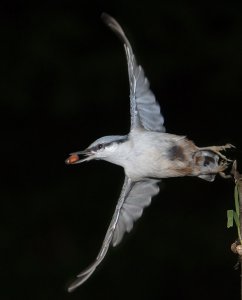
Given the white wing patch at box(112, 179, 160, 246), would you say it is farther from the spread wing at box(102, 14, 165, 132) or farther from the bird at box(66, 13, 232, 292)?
the spread wing at box(102, 14, 165, 132)

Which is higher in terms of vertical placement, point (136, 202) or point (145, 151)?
point (145, 151)

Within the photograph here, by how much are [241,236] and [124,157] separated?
890mm

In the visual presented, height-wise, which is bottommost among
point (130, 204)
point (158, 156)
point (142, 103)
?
point (130, 204)

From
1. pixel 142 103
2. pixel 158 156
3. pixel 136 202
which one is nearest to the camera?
pixel 158 156

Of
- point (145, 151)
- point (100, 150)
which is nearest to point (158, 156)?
point (145, 151)

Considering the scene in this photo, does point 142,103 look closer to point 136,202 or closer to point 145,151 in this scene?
point 145,151

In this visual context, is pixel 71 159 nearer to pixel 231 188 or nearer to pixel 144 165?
pixel 144 165

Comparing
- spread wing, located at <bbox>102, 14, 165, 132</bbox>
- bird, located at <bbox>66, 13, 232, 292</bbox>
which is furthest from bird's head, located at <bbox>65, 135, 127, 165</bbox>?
spread wing, located at <bbox>102, 14, 165, 132</bbox>

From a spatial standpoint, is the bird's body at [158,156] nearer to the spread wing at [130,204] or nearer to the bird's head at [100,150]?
the bird's head at [100,150]

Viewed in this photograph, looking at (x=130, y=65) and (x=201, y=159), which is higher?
(x=130, y=65)

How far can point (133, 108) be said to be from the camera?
7.41 feet

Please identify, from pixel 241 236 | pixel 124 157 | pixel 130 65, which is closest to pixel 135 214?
pixel 124 157

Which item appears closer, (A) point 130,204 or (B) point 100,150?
(B) point 100,150

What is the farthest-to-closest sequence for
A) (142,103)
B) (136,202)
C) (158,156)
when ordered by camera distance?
(136,202) → (142,103) → (158,156)
